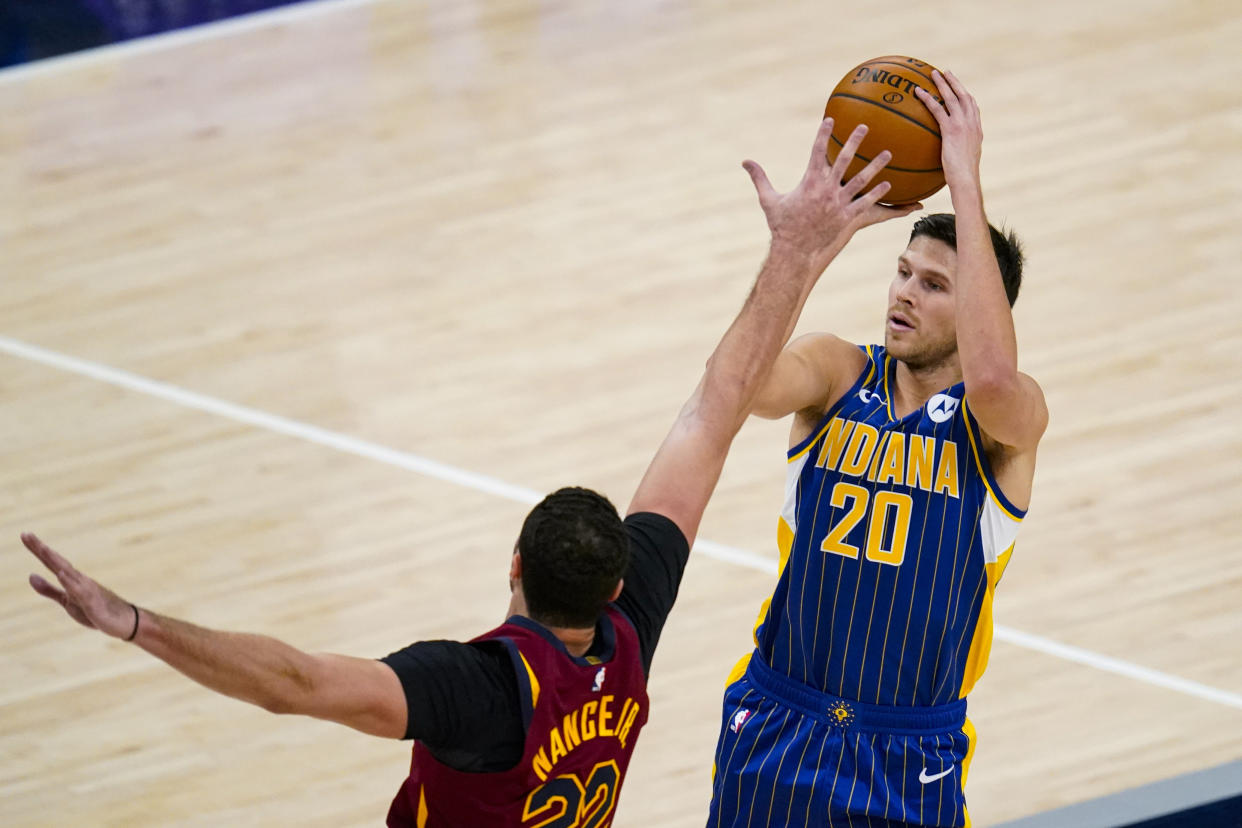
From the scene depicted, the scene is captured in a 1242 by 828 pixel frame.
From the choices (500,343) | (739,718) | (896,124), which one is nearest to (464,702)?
(739,718)

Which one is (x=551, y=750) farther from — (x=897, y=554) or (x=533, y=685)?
(x=897, y=554)

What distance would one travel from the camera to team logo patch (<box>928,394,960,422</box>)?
3.66m

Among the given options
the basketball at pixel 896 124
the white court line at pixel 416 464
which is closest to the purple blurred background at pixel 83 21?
the white court line at pixel 416 464

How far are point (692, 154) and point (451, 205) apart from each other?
3.99 ft

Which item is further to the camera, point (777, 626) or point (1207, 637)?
point (1207, 637)

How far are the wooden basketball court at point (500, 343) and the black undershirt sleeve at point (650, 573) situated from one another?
1.85 metres

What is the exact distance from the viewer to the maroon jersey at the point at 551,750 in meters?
2.90

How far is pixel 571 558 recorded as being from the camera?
9.43 ft

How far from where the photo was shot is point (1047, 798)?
16.3 feet

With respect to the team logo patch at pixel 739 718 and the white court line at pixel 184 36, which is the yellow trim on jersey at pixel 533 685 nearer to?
the team logo patch at pixel 739 718

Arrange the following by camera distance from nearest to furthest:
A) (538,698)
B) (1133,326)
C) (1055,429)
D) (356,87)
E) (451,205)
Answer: (538,698) < (1055,429) < (1133,326) < (451,205) < (356,87)

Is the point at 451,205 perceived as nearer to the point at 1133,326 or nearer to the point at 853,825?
the point at 1133,326

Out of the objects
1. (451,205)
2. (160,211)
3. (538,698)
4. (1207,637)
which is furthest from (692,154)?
(538,698)

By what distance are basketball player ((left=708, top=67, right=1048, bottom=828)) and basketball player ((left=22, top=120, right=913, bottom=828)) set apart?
9.6 inches
